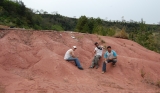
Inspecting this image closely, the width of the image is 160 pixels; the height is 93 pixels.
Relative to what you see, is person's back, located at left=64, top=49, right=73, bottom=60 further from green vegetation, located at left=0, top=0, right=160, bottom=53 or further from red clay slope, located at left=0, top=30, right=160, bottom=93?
green vegetation, located at left=0, top=0, right=160, bottom=53

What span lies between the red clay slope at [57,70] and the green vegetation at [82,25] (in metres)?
5.09

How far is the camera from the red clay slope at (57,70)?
578cm

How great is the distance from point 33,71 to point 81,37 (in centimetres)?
411

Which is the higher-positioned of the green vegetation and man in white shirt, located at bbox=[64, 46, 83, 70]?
Result: the green vegetation

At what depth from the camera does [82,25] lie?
2614 cm

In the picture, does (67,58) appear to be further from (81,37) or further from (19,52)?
(81,37)

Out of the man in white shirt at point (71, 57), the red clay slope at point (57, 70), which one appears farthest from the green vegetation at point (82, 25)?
the man in white shirt at point (71, 57)

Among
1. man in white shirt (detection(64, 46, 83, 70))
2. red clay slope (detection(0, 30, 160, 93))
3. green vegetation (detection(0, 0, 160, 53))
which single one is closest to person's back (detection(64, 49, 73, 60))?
man in white shirt (detection(64, 46, 83, 70))

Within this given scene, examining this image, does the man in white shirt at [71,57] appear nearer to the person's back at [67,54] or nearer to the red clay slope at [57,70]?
the person's back at [67,54]

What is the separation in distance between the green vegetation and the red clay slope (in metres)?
5.09

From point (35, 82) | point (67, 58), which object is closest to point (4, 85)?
point (35, 82)

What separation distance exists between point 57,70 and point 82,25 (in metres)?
19.6

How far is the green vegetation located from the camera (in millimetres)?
15669

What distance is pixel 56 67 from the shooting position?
7125mm
